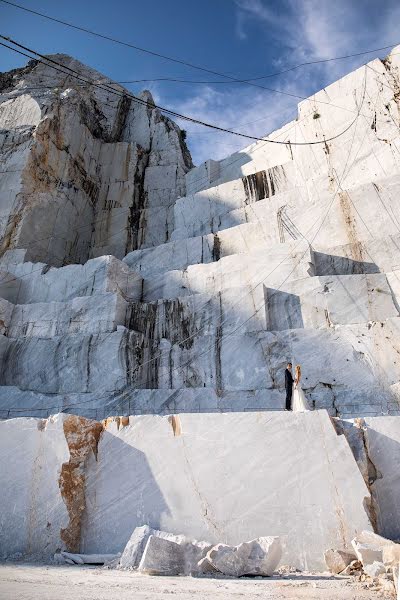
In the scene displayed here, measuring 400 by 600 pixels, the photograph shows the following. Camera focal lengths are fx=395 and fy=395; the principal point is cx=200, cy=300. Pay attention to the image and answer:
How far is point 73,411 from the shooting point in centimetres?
909

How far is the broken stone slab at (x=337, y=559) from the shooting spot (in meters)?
3.22

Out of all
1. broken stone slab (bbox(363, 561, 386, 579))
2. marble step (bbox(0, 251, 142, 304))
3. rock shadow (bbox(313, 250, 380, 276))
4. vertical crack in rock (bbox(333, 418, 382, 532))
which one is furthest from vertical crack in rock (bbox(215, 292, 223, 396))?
broken stone slab (bbox(363, 561, 386, 579))

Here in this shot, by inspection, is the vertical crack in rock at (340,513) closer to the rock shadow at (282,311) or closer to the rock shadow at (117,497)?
the rock shadow at (117,497)

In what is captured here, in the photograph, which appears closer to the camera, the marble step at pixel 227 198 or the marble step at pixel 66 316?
the marble step at pixel 66 316

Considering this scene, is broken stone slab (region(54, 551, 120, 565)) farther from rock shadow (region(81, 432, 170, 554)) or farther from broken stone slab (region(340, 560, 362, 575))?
broken stone slab (region(340, 560, 362, 575))

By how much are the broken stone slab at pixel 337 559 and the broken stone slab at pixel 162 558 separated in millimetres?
1220

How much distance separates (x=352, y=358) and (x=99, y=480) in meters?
5.97

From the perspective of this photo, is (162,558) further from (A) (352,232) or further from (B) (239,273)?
(A) (352,232)

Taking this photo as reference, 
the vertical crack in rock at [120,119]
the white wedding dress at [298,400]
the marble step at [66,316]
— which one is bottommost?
the white wedding dress at [298,400]

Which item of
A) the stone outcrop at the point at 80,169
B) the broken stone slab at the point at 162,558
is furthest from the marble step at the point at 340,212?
the broken stone slab at the point at 162,558

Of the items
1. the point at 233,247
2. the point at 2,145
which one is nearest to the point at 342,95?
the point at 233,247

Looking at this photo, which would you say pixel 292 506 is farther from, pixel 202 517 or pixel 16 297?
pixel 16 297

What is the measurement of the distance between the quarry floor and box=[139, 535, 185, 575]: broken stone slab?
0.10 m

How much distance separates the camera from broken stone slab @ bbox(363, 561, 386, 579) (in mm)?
2809
